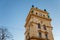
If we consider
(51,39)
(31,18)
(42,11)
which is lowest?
(51,39)

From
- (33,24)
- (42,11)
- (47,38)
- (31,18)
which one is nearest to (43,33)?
(47,38)

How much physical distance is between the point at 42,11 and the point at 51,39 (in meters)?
12.4

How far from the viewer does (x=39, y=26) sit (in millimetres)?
35594

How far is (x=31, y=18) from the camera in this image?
36.5 m

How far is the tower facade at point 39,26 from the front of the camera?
32713mm

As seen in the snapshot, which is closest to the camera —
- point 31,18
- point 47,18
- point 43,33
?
point 43,33

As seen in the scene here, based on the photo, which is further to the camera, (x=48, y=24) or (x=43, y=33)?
(x=48, y=24)

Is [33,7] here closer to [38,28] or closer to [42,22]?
[42,22]

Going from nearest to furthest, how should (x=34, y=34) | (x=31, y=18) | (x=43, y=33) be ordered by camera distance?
(x=34, y=34) < (x=43, y=33) < (x=31, y=18)

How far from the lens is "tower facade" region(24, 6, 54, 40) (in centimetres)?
3271

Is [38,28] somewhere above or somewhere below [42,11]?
below

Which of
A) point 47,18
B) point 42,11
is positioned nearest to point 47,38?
point 47,18

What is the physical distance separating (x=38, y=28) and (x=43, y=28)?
2.15 meters

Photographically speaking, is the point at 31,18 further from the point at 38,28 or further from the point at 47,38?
the point at 47,38
